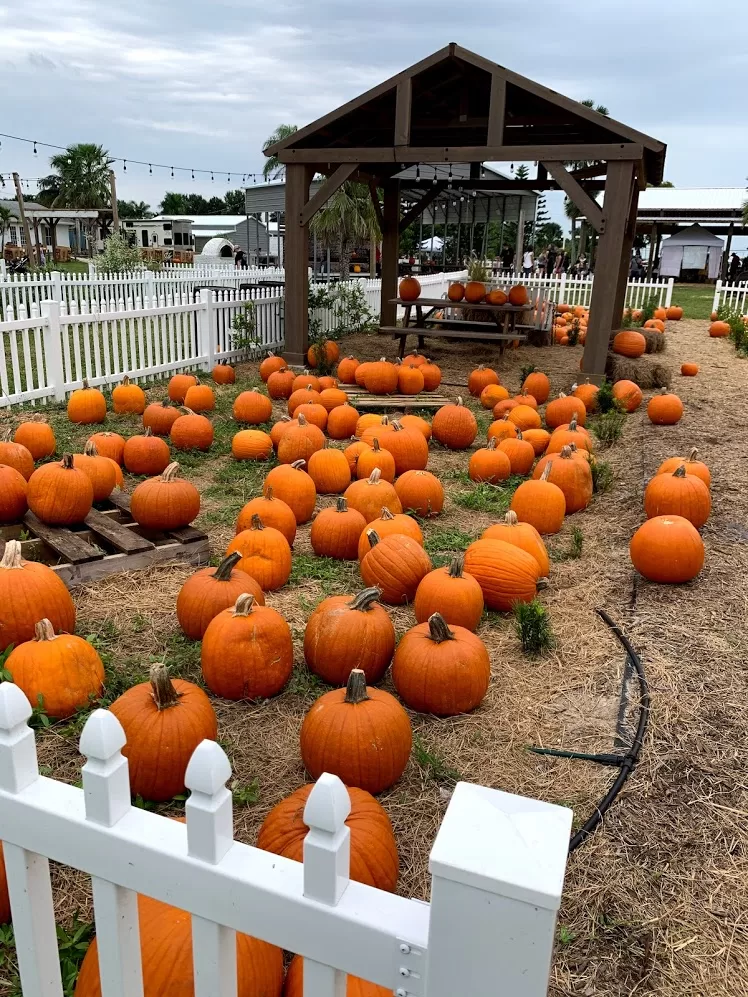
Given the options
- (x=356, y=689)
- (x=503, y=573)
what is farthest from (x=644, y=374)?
(x=356, y=689)

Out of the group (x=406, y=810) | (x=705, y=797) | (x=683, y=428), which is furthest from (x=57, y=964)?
(x=683, y=428)

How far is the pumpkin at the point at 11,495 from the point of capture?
443cm

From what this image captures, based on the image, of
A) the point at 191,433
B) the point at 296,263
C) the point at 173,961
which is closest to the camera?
the point at 173,961

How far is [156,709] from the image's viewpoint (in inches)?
101

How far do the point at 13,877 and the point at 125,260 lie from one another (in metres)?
22.6

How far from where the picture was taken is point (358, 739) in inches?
101

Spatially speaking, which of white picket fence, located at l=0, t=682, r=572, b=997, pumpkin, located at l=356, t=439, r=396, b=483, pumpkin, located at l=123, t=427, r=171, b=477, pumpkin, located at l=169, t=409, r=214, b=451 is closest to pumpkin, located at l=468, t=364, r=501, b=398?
pumpkin, located at l=169, t=409, r=214, b=451

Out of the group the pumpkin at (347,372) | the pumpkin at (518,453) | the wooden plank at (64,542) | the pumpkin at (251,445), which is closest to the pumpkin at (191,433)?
the pumpkin at (251,445)

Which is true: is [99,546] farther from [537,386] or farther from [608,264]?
[608,264]

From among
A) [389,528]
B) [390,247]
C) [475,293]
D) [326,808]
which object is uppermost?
[390,247]

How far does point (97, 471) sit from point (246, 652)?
2.34 meters

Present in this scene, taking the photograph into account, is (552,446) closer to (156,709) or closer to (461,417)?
(461,417)

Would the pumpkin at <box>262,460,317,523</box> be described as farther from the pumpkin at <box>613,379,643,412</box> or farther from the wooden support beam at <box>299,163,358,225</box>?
the wooden support beam at <box>299,163,358,225</box>

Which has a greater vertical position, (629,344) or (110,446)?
(629,344)
